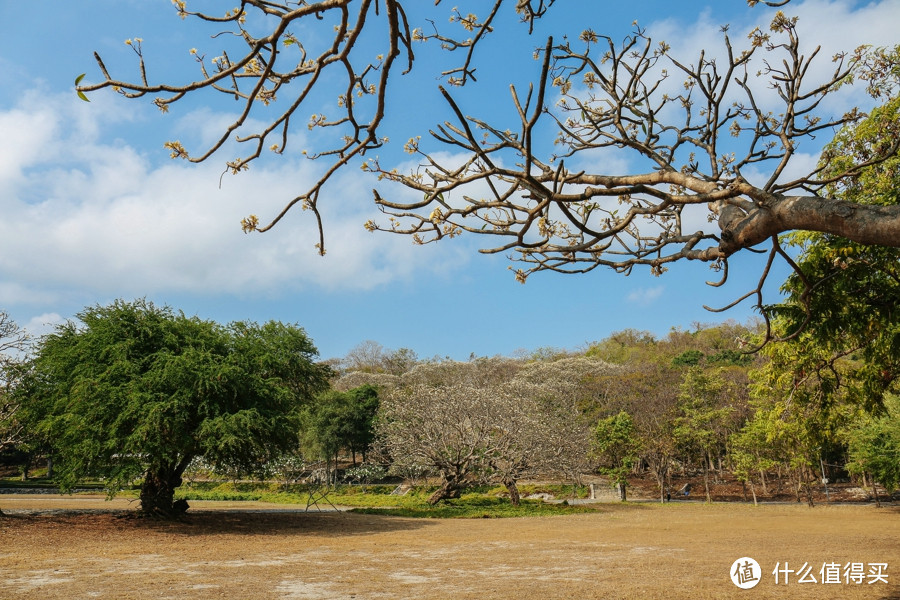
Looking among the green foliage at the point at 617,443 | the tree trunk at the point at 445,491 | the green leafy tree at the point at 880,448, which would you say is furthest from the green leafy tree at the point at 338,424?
the green leafy tree at the point at 880,448

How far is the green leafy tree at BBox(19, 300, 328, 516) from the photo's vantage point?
1555 cm

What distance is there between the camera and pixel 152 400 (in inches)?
616

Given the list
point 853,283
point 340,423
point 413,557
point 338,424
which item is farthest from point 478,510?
point 340,423

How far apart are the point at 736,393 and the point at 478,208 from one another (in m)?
38.2

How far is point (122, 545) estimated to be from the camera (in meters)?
12.9

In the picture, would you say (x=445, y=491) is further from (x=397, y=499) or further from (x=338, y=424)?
(x=338, y=424)

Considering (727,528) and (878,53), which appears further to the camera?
(727,528)

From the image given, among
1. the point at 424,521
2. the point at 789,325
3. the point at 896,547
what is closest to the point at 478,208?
the point at 789,325

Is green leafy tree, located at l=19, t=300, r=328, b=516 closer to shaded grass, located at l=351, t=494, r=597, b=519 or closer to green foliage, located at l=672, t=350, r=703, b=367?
shaded grass, located at l=351, t=494, r=597, b=519

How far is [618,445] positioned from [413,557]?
81.3 ft

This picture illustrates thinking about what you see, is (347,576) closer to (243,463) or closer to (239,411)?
(239,411)

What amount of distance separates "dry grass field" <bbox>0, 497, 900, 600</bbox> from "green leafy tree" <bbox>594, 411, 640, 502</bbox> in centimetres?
1312

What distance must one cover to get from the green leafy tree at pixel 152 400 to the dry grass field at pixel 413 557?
5.66 feet

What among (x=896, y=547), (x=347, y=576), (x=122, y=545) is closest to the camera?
(x=347, y=576)
